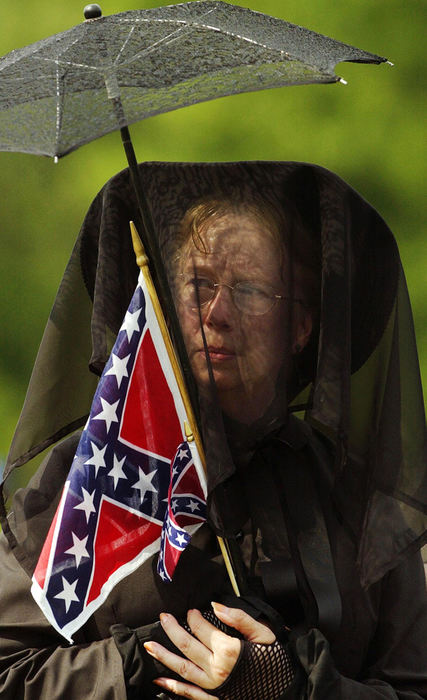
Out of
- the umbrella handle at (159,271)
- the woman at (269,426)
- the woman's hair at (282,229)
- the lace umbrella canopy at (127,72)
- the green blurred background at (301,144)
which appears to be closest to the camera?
the lace umbrella canopy at (127,72)

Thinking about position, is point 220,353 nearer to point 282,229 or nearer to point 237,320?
point 237,320

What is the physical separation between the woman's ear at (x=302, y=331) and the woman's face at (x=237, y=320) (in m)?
0.04

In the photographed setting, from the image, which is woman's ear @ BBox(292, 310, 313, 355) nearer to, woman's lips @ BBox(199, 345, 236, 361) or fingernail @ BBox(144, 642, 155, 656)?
woman's lips @ BBox(199, 345, 236, 361)

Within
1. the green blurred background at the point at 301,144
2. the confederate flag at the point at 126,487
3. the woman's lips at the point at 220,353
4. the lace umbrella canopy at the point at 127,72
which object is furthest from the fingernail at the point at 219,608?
the green blurred background at the point at 301,144

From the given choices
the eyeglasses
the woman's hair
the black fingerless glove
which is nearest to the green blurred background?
the woman's hair

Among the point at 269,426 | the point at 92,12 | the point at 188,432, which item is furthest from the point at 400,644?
the point at 92,12

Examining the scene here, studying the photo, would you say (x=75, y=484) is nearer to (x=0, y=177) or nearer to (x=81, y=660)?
(x=81, y=660)

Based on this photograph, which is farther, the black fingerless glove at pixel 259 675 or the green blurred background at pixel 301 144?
the green blurred background at pixel 301 144

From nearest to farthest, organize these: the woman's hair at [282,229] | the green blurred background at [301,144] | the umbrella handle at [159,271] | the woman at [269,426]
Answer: the umbrella handle at [159,271], the woman at [269,426], the woman's hair at [282,229], the green blurred background at [301,144]

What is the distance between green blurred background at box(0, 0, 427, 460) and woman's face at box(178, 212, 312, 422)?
195cm

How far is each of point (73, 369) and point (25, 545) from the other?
43cm

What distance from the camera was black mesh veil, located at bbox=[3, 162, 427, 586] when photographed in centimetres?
232

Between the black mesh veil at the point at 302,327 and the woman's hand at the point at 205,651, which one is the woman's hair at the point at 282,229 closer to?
the black mesh veil at the point at 302,327

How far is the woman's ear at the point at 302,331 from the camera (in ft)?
8.05
